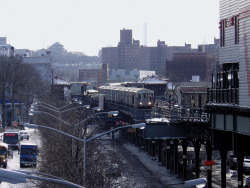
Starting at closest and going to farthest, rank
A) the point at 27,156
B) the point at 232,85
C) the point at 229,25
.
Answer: the point at 229,25 → the point at 232,85 → the point at 27,156

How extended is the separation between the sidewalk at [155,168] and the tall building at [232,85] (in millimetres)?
14719

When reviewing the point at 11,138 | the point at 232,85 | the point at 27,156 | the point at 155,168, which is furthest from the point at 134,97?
the point at 232,85

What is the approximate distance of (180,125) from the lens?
170 ft

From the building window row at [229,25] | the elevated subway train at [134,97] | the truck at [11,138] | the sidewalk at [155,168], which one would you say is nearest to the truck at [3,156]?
the sidewalk at [155,168]

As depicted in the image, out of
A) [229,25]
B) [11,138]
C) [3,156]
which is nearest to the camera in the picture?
[229,25]

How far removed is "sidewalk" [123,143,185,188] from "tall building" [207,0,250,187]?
14719 millimetres

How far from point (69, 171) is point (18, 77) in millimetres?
97821

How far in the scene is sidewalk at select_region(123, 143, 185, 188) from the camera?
188 ft

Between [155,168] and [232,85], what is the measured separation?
32754 mm

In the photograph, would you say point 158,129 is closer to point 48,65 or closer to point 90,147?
point 90,147

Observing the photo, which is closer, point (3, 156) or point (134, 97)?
point (3, 156)

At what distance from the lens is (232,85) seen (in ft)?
118

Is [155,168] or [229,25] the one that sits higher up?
[229,25]

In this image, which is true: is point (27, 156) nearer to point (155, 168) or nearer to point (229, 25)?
point (155, 168)
